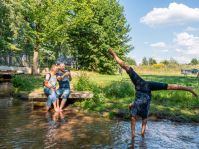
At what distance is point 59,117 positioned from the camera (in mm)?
12695

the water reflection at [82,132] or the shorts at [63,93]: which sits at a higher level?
the shorts at [63,93]

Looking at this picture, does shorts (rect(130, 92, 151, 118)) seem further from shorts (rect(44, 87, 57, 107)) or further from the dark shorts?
shorts (rect(44, 87, 57, 107))

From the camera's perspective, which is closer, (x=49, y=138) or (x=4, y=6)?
(x=49, y=138)

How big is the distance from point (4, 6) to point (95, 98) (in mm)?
17241

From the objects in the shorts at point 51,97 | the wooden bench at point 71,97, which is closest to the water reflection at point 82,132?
the shorts at point 51,97

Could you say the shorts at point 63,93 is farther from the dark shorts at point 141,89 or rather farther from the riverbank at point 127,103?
the dark shorts at point 141,89

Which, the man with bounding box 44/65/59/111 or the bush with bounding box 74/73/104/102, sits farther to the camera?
the bush with bounding box 74/73/104/102

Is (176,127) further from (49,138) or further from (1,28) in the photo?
(1,28)

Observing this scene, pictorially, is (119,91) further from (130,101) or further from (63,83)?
(63,83)

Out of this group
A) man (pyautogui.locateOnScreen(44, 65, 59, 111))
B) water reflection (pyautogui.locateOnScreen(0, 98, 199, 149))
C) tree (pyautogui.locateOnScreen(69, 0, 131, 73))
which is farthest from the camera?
tree (pyautogui.locateOnScreen(69, 0, 131, 73))

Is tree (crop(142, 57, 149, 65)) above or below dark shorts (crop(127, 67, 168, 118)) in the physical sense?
above

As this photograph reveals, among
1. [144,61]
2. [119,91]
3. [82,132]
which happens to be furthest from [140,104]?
[144,61]

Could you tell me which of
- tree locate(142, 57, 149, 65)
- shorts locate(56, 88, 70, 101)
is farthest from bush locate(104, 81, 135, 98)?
tree locate(142, 57, 149, 65)

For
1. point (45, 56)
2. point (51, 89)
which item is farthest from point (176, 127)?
point (45, 56)
